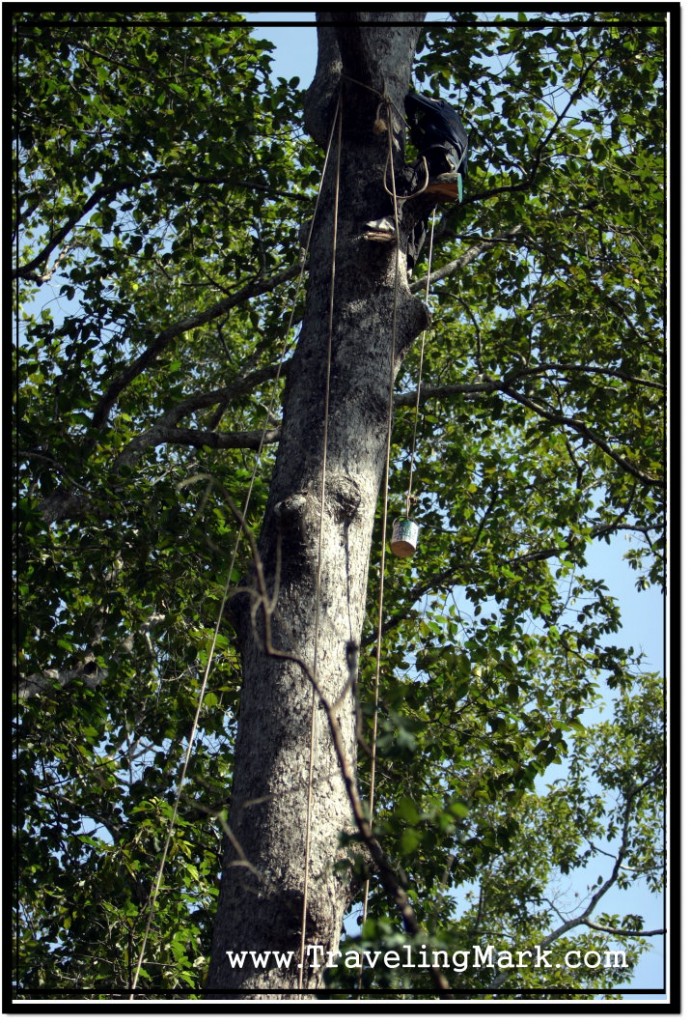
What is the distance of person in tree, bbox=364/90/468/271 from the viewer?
3883 millimetres

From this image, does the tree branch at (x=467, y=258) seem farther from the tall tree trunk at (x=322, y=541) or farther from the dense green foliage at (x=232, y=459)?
the tall tree trunk at (x=322, y=541)

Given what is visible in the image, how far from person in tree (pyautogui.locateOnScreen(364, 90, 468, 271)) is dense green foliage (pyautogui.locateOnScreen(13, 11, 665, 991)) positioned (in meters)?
1.90

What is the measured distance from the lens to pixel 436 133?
13.4 ft

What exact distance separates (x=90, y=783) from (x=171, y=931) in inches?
53.4

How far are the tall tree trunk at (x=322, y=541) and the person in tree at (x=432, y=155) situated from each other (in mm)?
120

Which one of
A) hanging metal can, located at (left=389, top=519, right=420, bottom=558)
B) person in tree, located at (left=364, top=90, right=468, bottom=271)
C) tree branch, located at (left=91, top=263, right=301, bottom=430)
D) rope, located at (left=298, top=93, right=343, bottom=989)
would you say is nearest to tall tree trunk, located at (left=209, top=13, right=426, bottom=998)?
rope, located at (left=298, top=93, right=343, bottom=989)

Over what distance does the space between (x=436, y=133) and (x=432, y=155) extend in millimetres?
133

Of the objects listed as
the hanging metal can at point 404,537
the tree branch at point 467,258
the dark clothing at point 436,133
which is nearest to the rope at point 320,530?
the dark clothing at point 436,133

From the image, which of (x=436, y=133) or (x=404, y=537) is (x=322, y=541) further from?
(x=436, y=133)

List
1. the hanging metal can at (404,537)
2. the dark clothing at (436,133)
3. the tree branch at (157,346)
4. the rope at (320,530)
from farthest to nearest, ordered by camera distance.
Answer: the tree branch at (157,346)
the dark clothing at (436,133)
the hanging metal can at (404,537)
the rope at (320,530)

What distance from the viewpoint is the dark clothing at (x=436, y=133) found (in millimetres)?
4000

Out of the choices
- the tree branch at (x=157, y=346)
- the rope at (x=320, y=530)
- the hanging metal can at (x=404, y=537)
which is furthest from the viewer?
the tree branch at (x=157, y=346)

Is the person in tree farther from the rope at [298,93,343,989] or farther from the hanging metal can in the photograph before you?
the hanging metal can

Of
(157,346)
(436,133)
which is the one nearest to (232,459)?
(157,346)
